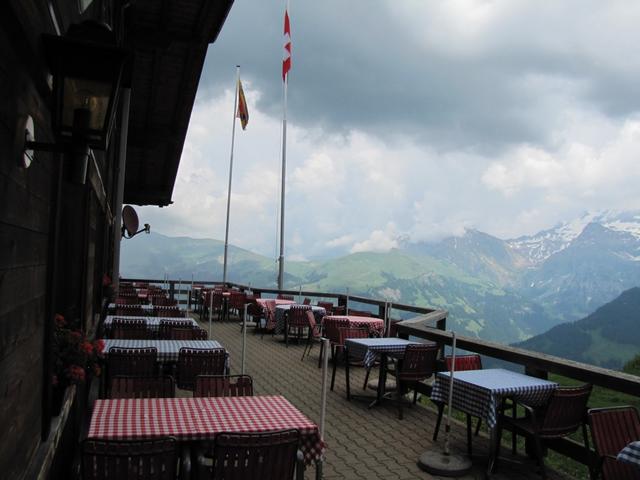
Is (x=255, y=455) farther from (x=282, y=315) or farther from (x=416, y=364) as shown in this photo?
(x=282, y=315)

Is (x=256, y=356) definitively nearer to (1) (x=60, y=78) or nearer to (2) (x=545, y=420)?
(2) (x=545, y=420)

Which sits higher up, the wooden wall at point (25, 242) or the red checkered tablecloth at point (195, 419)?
the wooden wall at point (25, 242)

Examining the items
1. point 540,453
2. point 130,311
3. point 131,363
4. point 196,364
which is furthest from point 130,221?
point 540,453

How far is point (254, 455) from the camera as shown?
2.85 m

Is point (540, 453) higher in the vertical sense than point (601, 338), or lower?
higher

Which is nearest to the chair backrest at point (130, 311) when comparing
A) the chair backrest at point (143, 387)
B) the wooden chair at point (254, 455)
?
the chair backrest at point (143, 387)

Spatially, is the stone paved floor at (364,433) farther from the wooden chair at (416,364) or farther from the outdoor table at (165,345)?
the outdoor table at (165,345)

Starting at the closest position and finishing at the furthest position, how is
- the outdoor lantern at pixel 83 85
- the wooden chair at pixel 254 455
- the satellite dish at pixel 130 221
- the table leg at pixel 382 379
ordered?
the outdoor lantern at pixel 83 85, the wooden chair at pixel 254 455, the table leg at pixel 382 379, the satellite dish at pixel 130 221

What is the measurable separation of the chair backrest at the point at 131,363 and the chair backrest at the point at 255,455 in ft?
8.58

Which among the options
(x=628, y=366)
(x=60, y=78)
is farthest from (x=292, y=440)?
(x=628, y=366)

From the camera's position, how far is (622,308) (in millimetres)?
141875

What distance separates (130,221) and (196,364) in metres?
13.8

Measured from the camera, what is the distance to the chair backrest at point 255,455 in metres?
2.81

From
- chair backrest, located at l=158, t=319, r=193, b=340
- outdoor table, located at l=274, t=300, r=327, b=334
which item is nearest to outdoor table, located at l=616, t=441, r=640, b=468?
chair backrest, located at l=158, t=319, r=193, b=340
